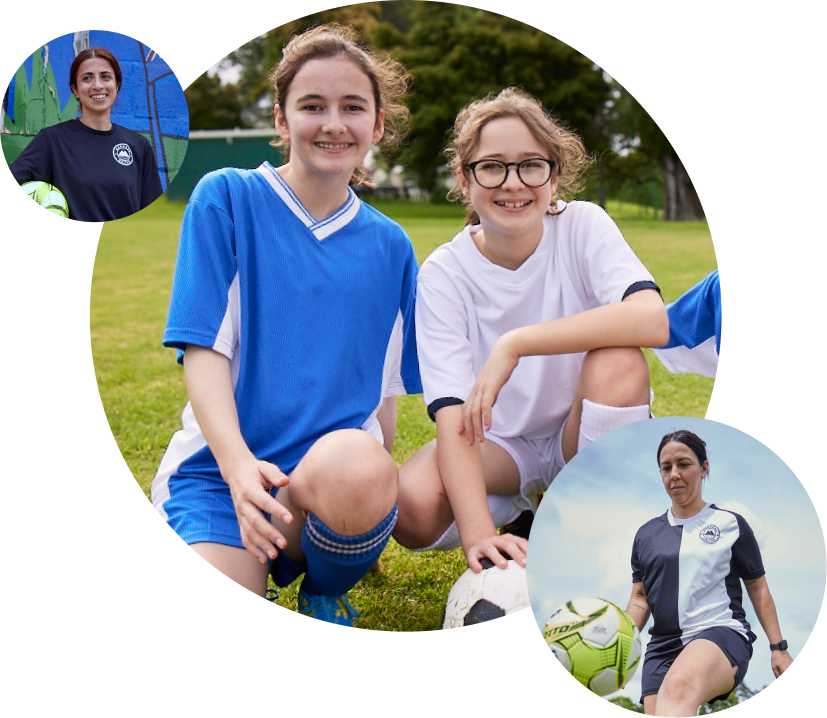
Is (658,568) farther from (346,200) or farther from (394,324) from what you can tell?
(346,200)

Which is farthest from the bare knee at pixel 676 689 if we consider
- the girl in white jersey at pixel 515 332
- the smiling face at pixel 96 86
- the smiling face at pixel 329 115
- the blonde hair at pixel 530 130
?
the smiling face at pixel 96 86

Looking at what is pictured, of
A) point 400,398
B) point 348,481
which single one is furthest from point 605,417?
point 400,398

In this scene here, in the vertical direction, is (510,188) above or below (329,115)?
below

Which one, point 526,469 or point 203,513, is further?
point 526,469

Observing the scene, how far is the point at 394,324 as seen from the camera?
220 centimetres

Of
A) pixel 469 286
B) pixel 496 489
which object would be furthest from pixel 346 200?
pixel 496 489

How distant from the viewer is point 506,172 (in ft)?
6.75

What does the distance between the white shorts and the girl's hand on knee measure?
66 centimetres

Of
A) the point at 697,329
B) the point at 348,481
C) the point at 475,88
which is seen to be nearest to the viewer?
the point at 348,481

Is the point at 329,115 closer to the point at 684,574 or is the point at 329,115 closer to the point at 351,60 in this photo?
the point at 351,60

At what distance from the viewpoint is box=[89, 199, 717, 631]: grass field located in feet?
7.63

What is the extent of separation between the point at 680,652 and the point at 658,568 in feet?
0.54

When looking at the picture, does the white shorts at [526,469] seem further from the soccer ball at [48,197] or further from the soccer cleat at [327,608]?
the soccer ball at [48,197]

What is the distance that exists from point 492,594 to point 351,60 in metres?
1.30
